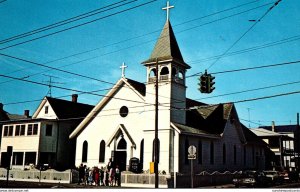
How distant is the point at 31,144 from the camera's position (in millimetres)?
34562

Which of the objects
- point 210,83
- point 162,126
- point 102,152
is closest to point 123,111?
point 102,152

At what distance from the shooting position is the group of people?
25391 mm

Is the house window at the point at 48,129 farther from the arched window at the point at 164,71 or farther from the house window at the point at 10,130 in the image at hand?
the arched window at the point at 164,71

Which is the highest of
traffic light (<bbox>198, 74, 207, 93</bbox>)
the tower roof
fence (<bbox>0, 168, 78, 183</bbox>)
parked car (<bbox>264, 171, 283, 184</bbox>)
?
the tower roof

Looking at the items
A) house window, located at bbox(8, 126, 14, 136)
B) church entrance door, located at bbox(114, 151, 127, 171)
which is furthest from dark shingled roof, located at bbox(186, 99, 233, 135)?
house window, located at bbox(8, 126, 14, 136)

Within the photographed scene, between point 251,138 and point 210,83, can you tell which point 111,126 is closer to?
point 251,138

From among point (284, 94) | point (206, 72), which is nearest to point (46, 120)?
point (206, 72)

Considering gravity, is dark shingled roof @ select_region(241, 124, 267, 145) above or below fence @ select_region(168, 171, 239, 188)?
above

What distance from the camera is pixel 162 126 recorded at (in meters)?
27.2

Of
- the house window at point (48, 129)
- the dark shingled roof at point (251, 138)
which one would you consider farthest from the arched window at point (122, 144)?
the dark shingled roof at point (251, 138)

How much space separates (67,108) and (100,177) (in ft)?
42.7

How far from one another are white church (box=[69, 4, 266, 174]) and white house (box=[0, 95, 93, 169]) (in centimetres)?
313

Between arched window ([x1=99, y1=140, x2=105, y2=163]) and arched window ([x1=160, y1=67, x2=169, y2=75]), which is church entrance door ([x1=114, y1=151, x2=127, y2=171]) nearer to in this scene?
arched window ([x1=99, y1=140, x2=105, y2=163])

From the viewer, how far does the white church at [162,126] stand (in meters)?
27.0
